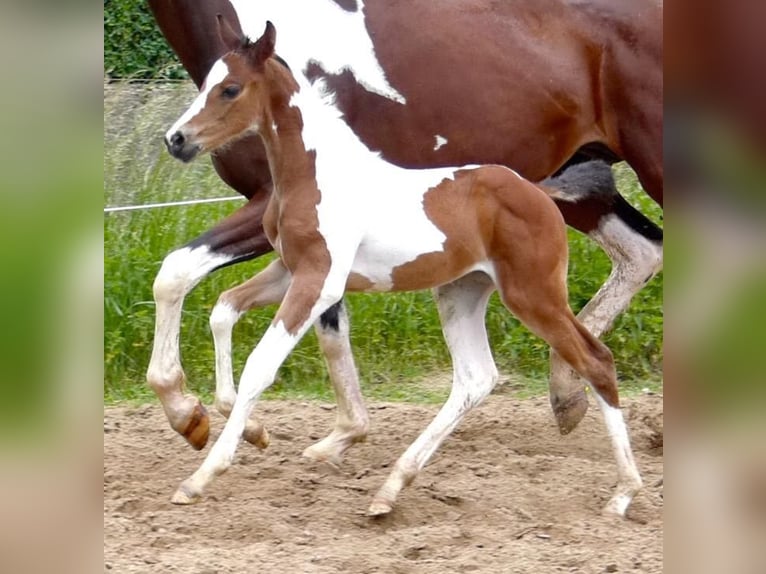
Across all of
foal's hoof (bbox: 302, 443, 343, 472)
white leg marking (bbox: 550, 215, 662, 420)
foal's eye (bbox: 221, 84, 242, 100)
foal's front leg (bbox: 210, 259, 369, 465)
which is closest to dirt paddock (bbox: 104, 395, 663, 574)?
foal's hoof (bbox: 302, 443, 343, 472)

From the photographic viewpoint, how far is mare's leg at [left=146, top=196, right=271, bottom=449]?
4.46 meters

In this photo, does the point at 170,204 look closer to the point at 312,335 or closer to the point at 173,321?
the point at 312,335

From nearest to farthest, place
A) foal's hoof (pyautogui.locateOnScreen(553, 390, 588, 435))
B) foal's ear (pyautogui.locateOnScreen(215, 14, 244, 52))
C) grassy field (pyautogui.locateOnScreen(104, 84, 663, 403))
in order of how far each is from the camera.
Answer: foal's ear (pyautogui.locateOnScreen(215, 14, 244, 52))
foal's hoof (pyautogui.locateOnScreen(553, 390, 588, 435))
grassy field (pyautogui.locateOnScreen(104, 84, 663, 403))

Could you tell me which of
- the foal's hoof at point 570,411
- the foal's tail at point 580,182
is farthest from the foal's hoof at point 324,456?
the foal's tail at point 580,182

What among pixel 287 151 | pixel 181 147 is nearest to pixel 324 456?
pixel 287 151

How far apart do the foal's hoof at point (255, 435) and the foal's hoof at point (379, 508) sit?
0.77 m

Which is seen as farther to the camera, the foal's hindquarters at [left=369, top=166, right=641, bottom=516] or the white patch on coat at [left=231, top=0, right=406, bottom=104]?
the white patch on coat at [left=231, top=0, right=406, bottom=104]

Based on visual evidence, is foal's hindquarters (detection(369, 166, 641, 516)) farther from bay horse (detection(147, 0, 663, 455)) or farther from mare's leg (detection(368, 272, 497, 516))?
bay horse (detection(147, 0, 663, 455))

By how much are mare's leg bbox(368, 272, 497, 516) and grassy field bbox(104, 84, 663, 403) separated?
1.85 metres
